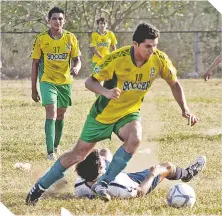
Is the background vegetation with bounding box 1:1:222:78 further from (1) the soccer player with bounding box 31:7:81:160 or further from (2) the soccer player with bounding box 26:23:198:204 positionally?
(2) the soccer player with bounding box 26:23:198:204

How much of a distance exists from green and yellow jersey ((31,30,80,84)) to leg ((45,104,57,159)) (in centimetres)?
47

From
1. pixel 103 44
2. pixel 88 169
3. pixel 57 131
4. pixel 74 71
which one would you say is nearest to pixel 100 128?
pixel 88 169

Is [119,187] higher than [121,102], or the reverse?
[121,102]

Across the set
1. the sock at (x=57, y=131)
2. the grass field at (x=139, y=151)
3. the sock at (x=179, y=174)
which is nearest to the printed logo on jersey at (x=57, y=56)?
the sock at (x=57, y=131)

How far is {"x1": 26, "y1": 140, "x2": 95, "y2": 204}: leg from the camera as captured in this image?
572 centimetres

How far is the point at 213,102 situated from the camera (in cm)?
1550

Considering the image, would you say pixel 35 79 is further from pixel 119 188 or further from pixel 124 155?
pixel 124 155

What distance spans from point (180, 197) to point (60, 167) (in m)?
1.04

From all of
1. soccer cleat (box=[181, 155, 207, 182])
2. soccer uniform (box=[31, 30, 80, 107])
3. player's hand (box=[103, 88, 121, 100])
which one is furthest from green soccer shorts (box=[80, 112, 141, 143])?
soccer uniform (box=[31, 30, 80, 107])

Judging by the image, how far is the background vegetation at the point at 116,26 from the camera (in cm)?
2544

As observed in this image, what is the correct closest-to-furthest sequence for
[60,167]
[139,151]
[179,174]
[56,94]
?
[60,167], [179,174], [56,94], [139,151]

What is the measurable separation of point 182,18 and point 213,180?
23.7m

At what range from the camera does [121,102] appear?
5773 mm

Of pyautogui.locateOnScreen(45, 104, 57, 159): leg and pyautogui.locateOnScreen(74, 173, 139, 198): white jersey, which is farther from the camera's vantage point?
pyautogui.locateOnScreen(45, 104, 57, 159): leg
